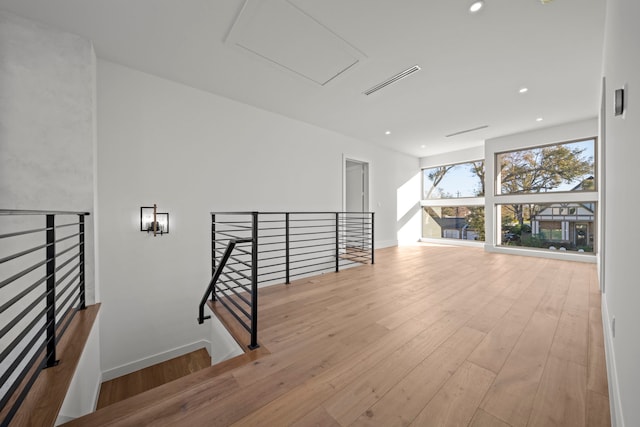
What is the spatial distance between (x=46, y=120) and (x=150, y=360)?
2.98m

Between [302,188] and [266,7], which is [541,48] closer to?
[266,7]

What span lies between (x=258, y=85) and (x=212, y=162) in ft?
4.34

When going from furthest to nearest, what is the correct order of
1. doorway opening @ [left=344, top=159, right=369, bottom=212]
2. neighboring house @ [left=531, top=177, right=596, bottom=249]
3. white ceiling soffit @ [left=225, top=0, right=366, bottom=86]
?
doorway opening @ [left=344, top=159, right=369, bottom=212], neighboring house @ [left=531, top=177, right=596, bottom=249], white ceiling soffit @ [left=225, top=0, right=366, bottom=86]

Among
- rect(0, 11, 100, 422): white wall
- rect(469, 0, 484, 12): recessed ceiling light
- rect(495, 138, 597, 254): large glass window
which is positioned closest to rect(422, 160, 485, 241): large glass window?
rect(495, 138, 597, 254): large glass window

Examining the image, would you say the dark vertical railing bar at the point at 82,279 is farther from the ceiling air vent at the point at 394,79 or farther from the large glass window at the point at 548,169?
the large glass window at the point at 548,169

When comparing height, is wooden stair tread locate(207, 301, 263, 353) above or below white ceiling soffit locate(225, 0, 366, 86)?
below

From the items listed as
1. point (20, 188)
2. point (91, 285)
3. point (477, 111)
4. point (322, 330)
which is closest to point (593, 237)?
point (477, 111)

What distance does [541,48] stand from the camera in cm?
272

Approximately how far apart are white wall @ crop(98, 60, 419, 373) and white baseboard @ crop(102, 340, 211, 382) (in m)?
0.03

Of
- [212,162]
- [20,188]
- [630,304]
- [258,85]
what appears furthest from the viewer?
[212,162]

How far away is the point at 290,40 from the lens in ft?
8.41

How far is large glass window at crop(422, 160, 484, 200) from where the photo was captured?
6996 mm

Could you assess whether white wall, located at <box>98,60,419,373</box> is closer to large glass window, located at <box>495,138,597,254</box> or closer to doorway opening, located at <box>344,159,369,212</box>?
doorway opening, located at <box>344,159,369,212</box>

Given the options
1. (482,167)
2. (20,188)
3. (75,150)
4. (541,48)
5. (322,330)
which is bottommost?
(322,330)
